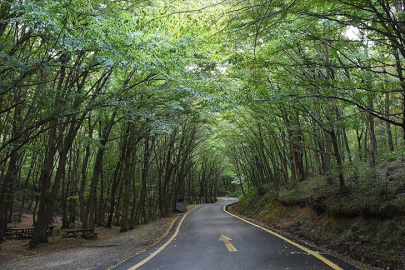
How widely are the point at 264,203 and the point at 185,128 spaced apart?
8.64 meters

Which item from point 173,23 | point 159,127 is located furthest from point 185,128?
point 173,23

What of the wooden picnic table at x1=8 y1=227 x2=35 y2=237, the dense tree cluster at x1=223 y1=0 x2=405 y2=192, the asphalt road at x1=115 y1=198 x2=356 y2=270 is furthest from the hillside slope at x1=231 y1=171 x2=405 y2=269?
the wooden picnic table at x1=8 y1=227 x2=35 y2=237

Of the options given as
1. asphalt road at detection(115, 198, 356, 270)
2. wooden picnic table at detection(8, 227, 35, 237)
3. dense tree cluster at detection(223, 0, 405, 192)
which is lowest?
wooden picnic table at detection(8, 227, 35, 237)

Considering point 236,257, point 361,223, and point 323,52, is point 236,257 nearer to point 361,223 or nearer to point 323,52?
point 361,223

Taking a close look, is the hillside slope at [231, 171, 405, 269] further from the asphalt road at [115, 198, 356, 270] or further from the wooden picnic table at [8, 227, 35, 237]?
the wooden picnic table at [8, 227, 35, 237]

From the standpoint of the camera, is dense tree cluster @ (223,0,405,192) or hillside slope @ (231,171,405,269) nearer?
dense tree cluster @ (223,0,405,192)

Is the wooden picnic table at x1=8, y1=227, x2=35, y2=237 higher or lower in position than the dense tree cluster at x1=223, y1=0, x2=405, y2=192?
lower

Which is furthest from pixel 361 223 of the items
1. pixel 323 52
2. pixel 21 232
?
pixel 21 232

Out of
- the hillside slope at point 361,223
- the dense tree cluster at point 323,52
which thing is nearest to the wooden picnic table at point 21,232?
the hillside slope at point 361,223

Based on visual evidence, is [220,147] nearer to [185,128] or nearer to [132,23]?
[185,128]

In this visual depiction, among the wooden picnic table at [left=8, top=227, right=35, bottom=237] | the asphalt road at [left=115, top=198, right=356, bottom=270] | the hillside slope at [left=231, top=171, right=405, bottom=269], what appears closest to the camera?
the asphalt road at [left=115, top=198, right=356, bottom=270]

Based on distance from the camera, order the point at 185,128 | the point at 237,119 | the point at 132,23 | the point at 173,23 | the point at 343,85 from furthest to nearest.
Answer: the point at 185,128 → the point at 237,119 → the point at 343,85 → the point at 132,23 → the point at 173,23

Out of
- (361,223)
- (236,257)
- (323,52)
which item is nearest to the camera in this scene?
(236,257)

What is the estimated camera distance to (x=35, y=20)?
4.89 metres
